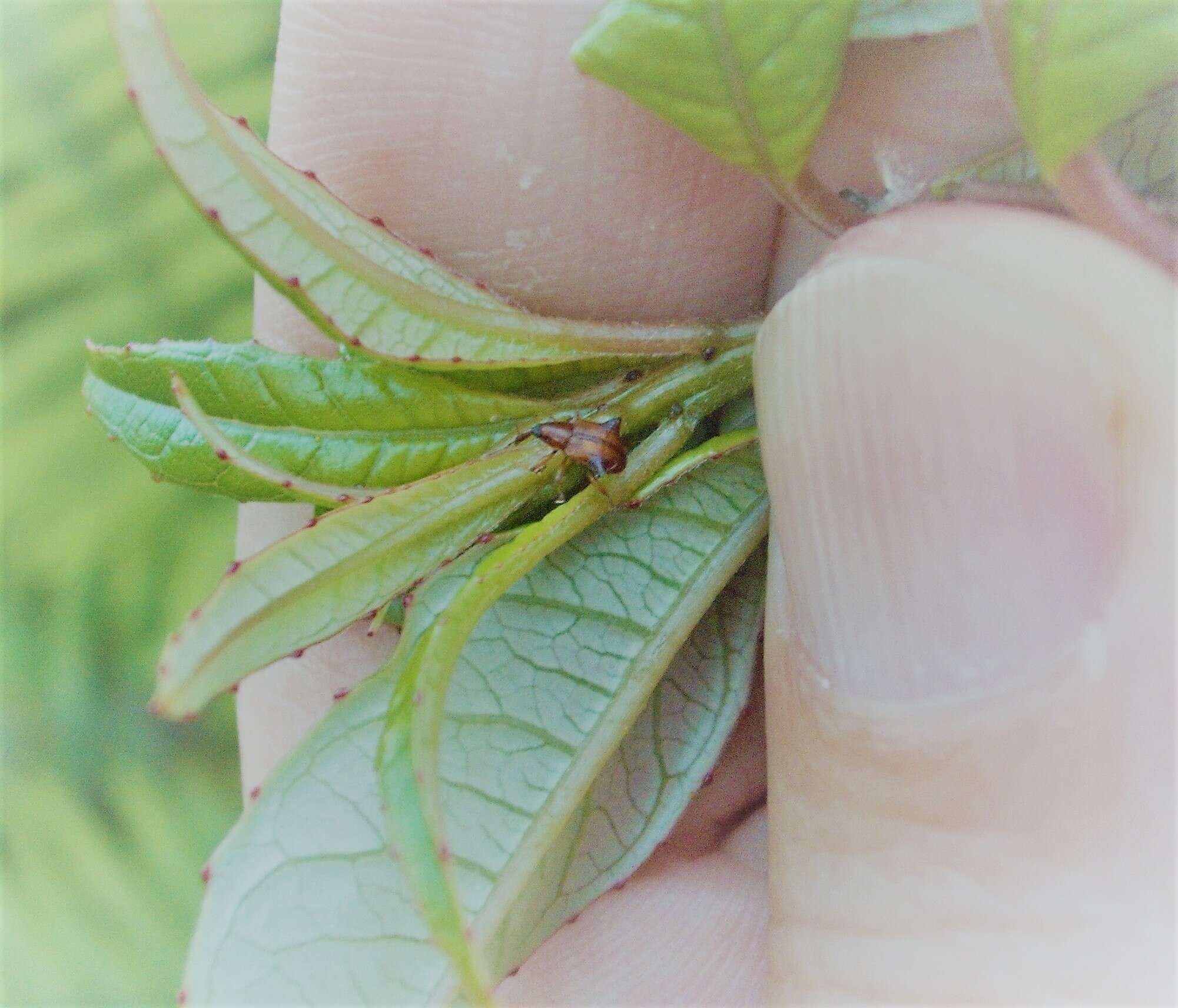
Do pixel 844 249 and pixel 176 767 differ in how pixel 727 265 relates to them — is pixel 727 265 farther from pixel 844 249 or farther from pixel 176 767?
pixel 176 767

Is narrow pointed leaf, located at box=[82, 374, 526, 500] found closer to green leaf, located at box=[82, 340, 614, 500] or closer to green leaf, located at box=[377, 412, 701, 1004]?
green leaf, located at box=[82, 340, 614, 500]

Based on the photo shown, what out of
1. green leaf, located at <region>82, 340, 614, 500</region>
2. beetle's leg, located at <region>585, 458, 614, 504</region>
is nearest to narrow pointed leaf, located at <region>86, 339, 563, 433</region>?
green leaf, located at <region>82, 340, 614, 500</region>

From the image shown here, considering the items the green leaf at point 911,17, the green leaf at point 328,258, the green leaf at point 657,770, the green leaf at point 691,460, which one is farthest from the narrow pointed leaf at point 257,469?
the green leaf at point 911,17

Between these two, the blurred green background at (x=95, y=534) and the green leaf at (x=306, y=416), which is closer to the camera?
the green leaf at (x=306, y=416)

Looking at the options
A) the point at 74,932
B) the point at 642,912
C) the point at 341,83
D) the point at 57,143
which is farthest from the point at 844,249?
the point at 74,932

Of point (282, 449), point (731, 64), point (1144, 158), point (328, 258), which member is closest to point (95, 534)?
point (282, 449)

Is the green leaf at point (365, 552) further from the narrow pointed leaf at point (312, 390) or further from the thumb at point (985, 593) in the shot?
the thumb at point (985, 593)
